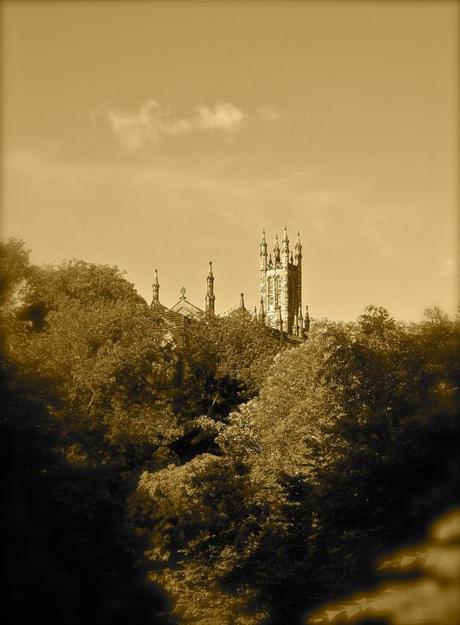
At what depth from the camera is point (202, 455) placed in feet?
123

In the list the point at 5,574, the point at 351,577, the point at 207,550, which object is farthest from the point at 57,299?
the point at 351,577

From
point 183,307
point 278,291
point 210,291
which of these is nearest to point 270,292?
point 278,291

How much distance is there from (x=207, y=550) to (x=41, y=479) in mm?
9069

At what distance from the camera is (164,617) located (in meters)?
27.3

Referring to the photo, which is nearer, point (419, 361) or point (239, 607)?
point (239, 607)

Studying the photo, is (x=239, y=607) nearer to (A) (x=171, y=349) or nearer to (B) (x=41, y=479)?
(B) (x=41, y=479)

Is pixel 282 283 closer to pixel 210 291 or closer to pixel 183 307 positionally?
pixel 210 291

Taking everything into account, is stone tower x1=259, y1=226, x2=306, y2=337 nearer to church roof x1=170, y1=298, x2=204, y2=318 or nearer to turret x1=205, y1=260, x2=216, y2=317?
turret x1=205, y1=260, x2=216, y2=317

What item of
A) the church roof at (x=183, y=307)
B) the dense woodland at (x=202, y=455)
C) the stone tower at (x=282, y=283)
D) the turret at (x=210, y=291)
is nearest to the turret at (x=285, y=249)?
the stone tower at (x=282, y=283)

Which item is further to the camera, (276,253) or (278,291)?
(276,253)

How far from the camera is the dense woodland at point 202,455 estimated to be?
18.3 metres

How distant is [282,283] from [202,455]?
10016cm

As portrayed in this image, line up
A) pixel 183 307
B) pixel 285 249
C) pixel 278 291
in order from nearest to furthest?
1. pixel 183 307
2. pixel 278 291
3. pixel 285 249

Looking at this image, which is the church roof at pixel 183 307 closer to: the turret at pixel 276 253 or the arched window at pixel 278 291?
the arched window at pixel 278 291
